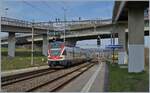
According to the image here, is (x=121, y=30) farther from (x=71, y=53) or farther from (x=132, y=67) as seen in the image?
(x=132, y=67)

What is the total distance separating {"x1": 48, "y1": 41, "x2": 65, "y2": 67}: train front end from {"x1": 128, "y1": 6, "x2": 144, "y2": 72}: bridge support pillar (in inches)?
475

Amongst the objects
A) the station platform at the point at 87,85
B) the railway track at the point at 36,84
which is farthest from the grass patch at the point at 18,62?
the station platform at the point at 87,85

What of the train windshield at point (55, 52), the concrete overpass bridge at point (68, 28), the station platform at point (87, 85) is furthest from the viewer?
the concrete overpass bridge at point (68, 28)

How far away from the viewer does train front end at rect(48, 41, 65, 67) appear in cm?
4453

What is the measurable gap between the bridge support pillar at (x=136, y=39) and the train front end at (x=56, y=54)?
39.6 ft

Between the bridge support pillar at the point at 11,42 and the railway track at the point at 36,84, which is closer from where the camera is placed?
the railway track at the point at 36,84

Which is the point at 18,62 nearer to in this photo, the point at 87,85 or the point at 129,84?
the point at 87,85

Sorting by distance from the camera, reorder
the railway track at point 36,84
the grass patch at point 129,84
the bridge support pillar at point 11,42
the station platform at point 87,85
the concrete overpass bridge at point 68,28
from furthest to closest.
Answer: the bridge support pillar at point 11,42 < the concrete overpass bridge at point 68,28 < the station platform at point 87,85 < the railway track at point 36,84 < the grass patch at point 129,84

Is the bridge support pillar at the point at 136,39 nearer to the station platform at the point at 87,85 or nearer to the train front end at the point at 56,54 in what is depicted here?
the station platform at the point at 87,85

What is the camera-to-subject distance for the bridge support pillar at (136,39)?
33750 mm

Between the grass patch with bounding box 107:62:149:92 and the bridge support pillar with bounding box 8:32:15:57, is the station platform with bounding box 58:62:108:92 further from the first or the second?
the bridge support pillar with bounding box 8:32:15:57

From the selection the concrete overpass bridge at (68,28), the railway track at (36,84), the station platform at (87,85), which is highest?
the concrete overpass bridge at (68,28)

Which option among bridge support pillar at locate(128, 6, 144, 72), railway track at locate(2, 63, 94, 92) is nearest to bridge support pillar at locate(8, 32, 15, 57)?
bridge support pillar at locate(128, 6, 144, 72)

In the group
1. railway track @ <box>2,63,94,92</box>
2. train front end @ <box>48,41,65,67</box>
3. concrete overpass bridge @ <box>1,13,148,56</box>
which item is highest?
concrete overpass bridge @ <box>1,13,148,56</box>
